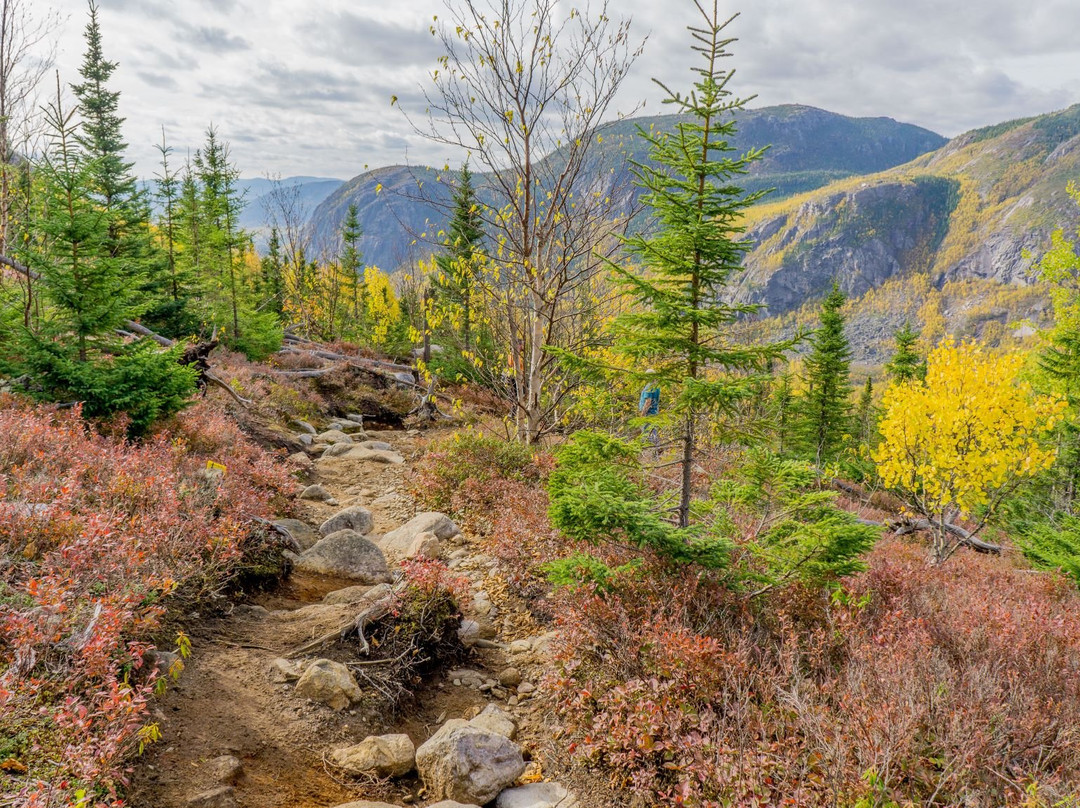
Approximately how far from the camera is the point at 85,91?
21422mm

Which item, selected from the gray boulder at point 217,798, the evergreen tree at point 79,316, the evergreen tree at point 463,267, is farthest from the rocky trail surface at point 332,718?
the evergreen tree at point 463,267

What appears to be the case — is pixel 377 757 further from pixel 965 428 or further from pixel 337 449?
pixel 965 428

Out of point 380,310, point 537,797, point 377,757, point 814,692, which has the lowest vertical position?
point 537,797

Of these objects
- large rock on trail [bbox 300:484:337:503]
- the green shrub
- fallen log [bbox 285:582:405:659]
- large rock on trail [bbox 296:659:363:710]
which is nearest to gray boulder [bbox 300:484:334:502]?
large rock on trail [bbox 300:484:337:503]

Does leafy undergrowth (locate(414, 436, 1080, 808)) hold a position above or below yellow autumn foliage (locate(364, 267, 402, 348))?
below

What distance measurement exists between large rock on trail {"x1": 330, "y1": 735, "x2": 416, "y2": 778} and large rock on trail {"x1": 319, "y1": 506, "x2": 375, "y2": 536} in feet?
14.5

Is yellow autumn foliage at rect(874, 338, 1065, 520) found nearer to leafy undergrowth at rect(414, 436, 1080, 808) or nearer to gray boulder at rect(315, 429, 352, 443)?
leafy undergrowth at rect(414, 436, 1080, 808)

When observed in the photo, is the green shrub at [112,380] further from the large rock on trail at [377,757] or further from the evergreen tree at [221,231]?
the evergreen tree at [221,231]

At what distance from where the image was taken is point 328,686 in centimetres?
421

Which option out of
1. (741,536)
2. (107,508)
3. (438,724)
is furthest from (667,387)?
(107,508)

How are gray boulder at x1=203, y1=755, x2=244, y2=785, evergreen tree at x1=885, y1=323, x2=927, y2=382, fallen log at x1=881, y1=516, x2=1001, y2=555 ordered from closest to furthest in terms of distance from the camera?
1. gray boulder at x1=203, y1=755, x2=244, y2=785
2. fallen log at x1=881, y1=516, x2=1001, y2=555
3. evergreen tree at x1=885, y1=323, x2=927, y2=382

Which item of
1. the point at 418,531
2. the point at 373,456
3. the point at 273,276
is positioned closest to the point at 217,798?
the point at 418,531

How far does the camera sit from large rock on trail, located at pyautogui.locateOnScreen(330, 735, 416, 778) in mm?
3672

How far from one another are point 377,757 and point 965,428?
10.1 metres
